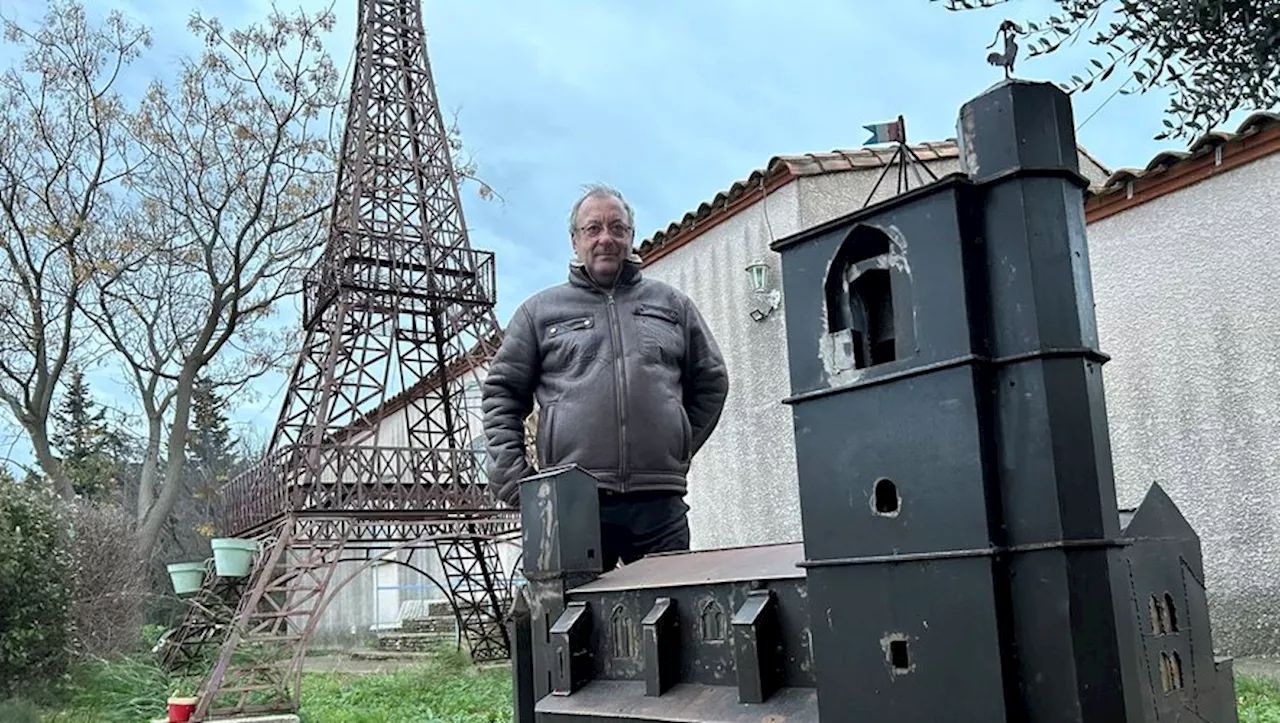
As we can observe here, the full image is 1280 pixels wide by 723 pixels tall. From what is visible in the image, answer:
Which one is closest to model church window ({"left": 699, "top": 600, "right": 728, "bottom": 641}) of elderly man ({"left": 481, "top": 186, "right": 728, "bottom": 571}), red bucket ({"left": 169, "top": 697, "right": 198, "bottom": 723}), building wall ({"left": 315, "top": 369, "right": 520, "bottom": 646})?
elderly man ({"left": 481, "top": 186, "right": 728, "bottom": 571})

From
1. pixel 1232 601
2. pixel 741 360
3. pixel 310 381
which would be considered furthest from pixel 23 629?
pixel 1232 601

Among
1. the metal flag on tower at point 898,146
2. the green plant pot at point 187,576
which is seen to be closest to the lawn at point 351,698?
the green plant pot at point 187,576

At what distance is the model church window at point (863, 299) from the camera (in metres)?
1.85

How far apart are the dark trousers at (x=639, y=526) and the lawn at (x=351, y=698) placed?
606 cm

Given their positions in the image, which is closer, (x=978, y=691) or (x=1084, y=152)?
(x=978, y=691)

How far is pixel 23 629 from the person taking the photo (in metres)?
9.62

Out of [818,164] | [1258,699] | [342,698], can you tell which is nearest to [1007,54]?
[1258,699]

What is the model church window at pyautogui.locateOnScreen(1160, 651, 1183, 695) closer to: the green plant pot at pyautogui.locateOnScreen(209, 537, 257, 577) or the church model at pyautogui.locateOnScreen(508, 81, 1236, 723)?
the church model at pyautogui.locateOnScreen(508, 81, 1236, 723)

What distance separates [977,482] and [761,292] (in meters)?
8.60

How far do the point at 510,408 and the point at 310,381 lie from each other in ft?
36.1

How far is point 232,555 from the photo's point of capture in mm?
13047

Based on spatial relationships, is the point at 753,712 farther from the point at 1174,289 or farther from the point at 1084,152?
the point at 1084,152

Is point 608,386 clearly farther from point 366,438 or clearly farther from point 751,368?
point 366,438

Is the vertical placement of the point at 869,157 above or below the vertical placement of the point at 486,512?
above
